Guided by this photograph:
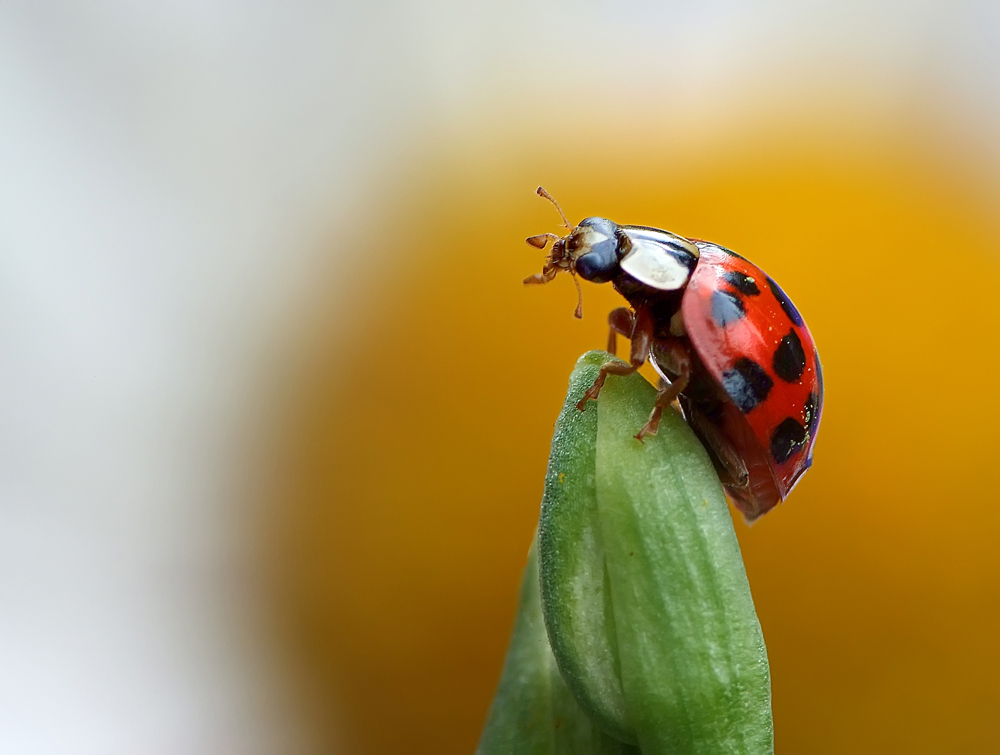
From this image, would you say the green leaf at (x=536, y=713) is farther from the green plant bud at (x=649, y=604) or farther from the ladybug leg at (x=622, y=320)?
the ladybug leg at (x=622, y=320)

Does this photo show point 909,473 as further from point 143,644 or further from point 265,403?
point 143,644

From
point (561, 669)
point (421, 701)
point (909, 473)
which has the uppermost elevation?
point (909, 473)

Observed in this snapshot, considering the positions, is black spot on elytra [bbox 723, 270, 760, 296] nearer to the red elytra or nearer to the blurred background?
the red elytra

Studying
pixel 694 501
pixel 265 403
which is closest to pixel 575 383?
pixel 694 501

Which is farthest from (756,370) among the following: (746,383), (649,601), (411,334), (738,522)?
(411,334)

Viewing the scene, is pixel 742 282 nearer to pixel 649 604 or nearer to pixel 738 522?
pixel 649 604

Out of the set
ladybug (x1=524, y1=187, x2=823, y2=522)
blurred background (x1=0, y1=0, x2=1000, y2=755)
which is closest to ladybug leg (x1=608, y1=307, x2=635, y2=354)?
ladybug (x1=524, y1=187, x2=823, y2=522)
